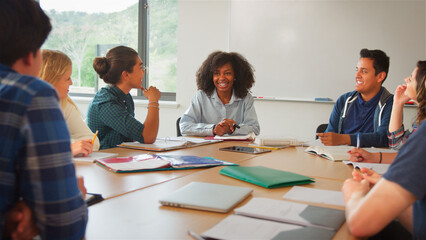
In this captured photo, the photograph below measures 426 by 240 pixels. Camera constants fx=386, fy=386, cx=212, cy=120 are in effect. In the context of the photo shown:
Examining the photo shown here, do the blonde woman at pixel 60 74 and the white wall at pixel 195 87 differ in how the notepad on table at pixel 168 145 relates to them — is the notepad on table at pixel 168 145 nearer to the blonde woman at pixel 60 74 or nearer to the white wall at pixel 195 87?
the blonde woman at pixel 60 74

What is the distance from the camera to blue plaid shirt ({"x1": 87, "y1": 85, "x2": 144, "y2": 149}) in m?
2.34

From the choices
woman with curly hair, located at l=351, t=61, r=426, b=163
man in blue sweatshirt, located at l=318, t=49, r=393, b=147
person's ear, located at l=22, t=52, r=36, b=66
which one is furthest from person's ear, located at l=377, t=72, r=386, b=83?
person's ear, located at l=22, t=52, r=36, b=66

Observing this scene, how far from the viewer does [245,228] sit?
88cm

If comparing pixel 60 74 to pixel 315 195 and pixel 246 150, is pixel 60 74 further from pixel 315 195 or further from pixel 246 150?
pixel 315 195

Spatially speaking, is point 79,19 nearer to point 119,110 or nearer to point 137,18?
point 137,18

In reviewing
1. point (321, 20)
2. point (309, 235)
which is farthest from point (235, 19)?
point (309, 235)

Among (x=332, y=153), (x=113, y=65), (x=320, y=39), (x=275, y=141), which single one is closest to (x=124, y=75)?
(x=113, y=65)

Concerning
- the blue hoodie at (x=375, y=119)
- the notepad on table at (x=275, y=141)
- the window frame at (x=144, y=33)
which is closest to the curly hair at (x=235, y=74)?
the blue hoodie at (x=375, y=119)

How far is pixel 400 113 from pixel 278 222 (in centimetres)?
186

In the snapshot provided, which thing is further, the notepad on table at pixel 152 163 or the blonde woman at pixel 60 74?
the blonde woman at pixel 60 74

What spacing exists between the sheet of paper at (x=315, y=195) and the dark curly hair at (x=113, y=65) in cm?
161

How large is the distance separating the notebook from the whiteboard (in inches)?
124

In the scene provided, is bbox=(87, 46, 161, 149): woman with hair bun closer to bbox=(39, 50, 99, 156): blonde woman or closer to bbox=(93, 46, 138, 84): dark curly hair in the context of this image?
bbox=(93, 46, 138, 84): dark curly hair

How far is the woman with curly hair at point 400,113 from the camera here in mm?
1758
